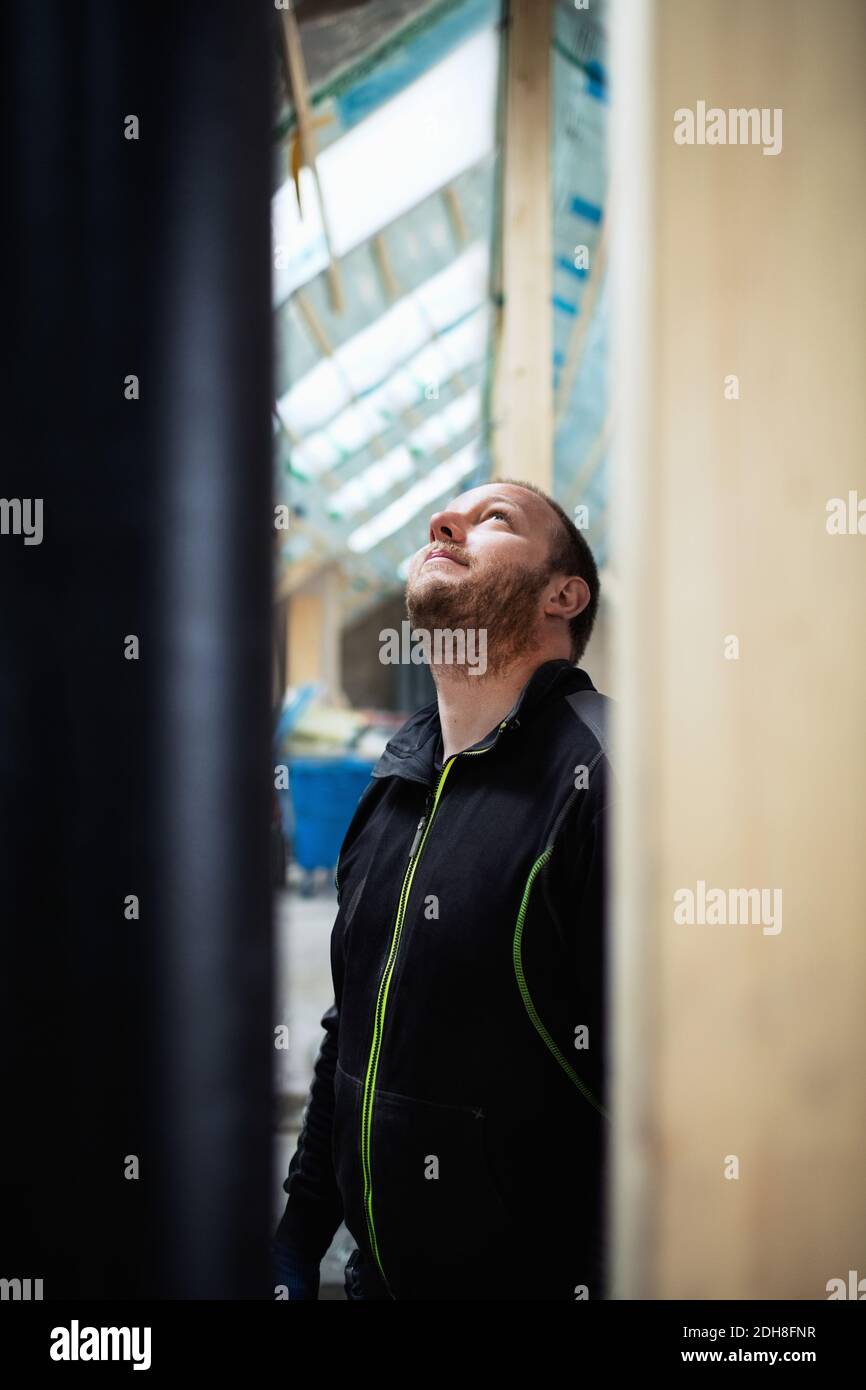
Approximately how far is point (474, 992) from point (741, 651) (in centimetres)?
52

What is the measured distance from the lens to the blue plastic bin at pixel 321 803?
455cm


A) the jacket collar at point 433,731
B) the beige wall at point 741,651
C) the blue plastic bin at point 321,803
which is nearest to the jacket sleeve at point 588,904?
the jacket collar at point 433,731

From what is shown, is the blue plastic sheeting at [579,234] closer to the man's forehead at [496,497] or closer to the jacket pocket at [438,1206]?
the man's forehead at [496,497]

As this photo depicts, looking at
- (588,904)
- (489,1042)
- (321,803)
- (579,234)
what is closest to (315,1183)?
(489,1042)

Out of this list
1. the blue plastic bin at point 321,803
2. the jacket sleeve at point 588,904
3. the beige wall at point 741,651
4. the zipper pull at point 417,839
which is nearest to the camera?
the beige wall at point 741,651

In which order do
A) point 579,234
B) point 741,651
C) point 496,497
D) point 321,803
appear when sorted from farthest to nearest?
1. point 321,803
2. point 579,234
3. point 496,497
4. point 741,651

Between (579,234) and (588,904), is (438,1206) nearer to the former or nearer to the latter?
(588,904)

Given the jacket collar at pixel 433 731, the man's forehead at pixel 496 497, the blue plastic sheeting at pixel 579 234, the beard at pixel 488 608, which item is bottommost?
the jacket collar at pixel 433 731

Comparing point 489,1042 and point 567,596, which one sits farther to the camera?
point 567,596

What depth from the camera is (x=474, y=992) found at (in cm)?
92

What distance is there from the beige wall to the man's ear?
609mm

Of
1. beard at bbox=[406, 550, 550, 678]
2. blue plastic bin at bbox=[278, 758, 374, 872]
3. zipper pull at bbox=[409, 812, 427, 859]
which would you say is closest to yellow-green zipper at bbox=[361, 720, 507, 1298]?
zipper pull at bbox=[409, 812, 427, 859]
